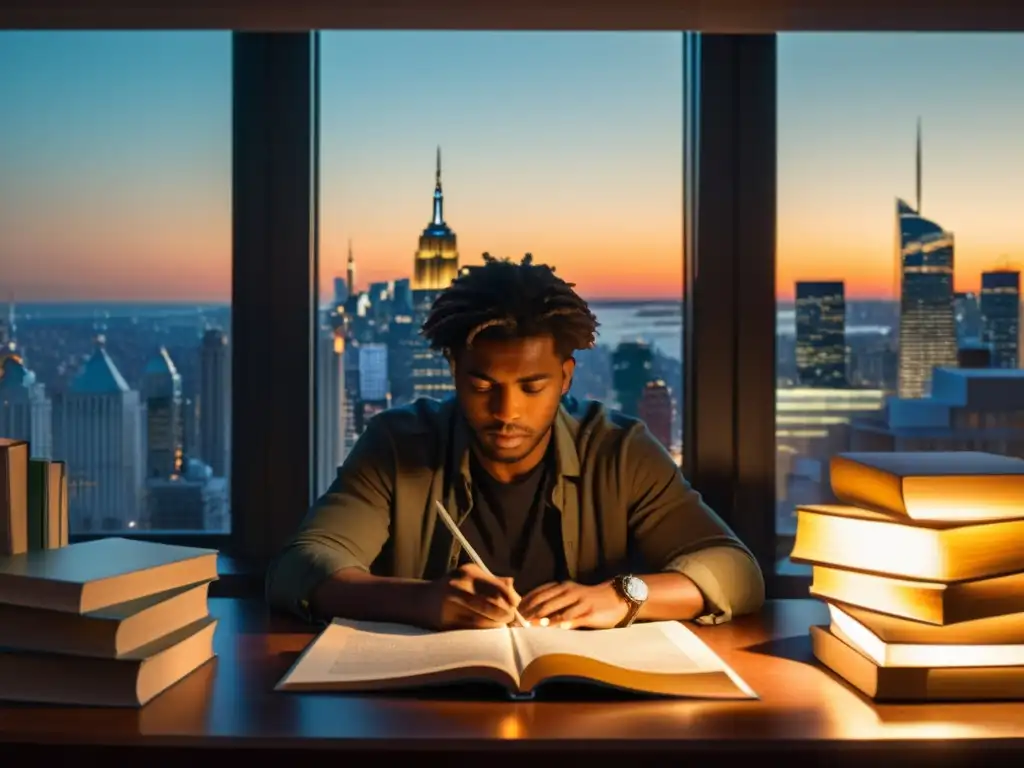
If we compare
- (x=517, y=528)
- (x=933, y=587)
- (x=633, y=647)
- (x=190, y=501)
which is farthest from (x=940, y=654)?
(x=190, y=501)

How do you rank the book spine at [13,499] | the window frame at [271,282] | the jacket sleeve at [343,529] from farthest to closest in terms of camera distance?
the window frame at [271,282]
the jacket sleeve at [343,529]
the book spine at [13,499]

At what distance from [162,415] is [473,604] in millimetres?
1071

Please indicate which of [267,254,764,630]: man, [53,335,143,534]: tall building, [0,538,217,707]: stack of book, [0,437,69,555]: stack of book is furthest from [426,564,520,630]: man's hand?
[53,335,143,534]: tall building

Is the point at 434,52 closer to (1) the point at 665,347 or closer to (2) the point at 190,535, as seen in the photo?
(1) the point at 665,347

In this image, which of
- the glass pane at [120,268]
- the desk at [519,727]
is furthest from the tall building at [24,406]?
the desk at [519,727]

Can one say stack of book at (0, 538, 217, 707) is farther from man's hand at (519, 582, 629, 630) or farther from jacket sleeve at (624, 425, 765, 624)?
jacket sleeve at (624, 425, 765, 624)

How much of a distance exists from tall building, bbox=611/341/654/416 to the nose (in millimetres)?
591

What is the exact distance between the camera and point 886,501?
4.22 feet

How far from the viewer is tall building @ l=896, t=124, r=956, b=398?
2201 millimetres

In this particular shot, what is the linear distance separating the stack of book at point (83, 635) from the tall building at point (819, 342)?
1.40 m

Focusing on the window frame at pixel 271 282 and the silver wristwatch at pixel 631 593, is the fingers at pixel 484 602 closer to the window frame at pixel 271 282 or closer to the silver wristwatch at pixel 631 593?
the silver wristwatch at pixel 631 593

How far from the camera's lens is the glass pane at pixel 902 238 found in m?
2.19

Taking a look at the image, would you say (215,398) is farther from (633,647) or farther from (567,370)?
(633,647)
